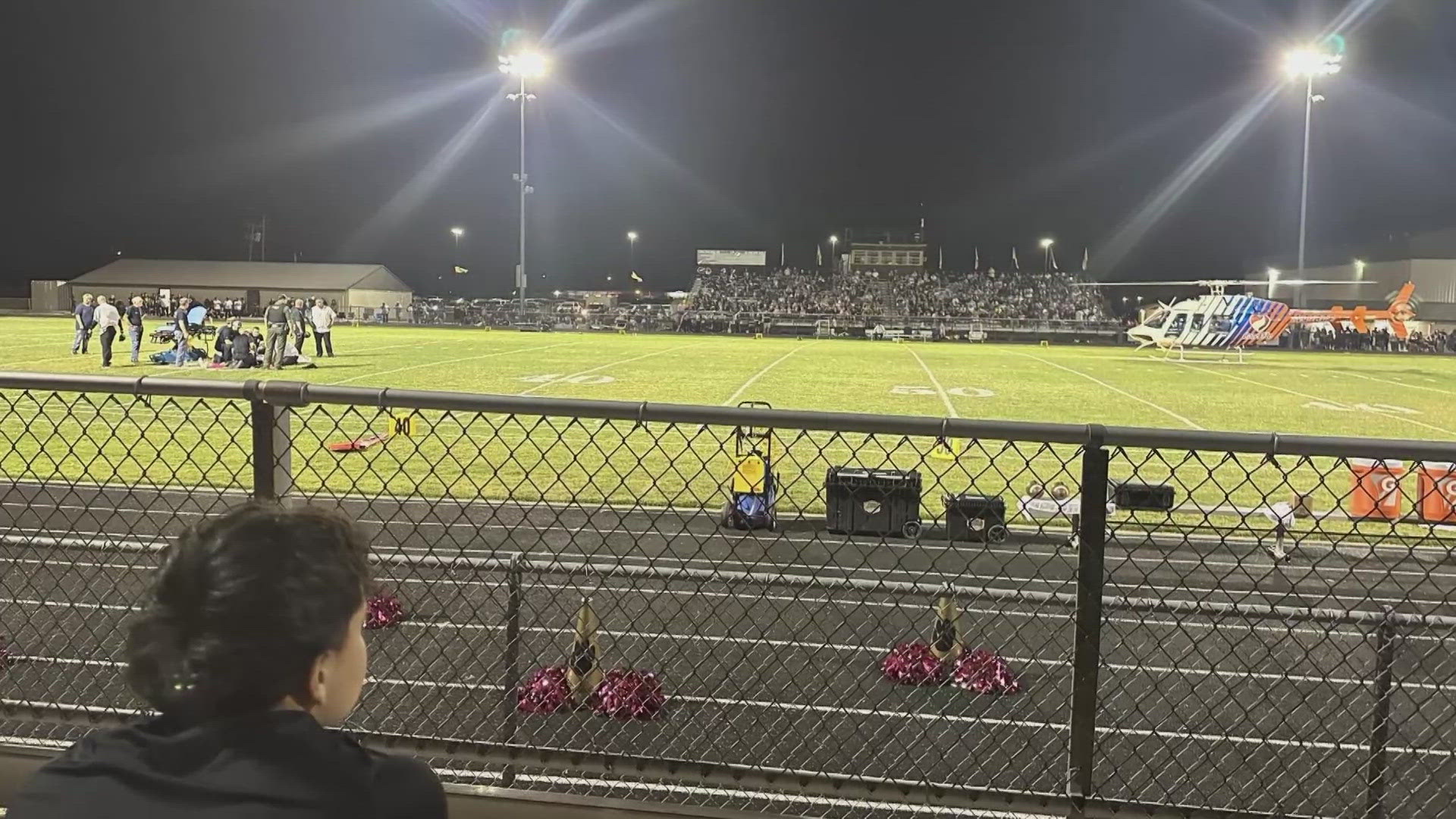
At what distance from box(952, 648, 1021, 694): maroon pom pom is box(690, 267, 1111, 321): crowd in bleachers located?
59.7 meters

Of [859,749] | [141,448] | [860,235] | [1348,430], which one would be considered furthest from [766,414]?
[860,235]

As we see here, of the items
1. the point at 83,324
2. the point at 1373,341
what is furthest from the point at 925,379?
the point at 1373,341

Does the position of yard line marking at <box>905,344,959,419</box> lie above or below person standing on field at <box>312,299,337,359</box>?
below

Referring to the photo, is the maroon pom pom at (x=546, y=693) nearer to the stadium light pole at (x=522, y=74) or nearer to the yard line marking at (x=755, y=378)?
the yard line marking at (x=755, y=378)

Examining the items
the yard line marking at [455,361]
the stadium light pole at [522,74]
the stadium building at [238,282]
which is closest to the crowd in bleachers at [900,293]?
the stadium light pole at [522,74]

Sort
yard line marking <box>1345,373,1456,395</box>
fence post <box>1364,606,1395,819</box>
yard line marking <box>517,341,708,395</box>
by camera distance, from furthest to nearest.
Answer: yard line marking <box>1345,373,1456,395</box>
yard line marking <box>517,341,708,395</box>
fence post <box>1364,606,1395,819</box>

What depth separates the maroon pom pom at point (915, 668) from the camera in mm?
5203

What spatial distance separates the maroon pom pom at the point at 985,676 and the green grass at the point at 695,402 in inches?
43.3

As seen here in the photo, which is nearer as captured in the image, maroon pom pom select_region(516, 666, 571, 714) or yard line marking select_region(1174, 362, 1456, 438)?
maroon pom pom select_region(516, 666, 571, 714)

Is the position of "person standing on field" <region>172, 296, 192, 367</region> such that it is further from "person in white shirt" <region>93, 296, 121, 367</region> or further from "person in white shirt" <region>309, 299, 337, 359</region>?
"person in white shirt" <region>309, 299, 337, 359</region>

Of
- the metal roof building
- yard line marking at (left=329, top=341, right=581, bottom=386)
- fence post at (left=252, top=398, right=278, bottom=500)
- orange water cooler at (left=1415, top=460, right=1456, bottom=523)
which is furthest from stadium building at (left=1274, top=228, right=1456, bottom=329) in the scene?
the metal roof building

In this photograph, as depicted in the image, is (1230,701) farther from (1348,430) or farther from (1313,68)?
(1313,68)

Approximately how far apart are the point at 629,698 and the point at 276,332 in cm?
1948

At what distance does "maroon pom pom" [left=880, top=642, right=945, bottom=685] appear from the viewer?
5.20 m
